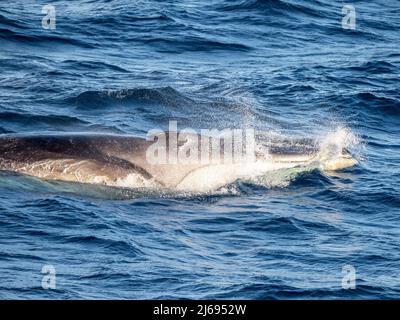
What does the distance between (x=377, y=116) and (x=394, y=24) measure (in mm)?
11244

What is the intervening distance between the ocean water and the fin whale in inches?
10.0

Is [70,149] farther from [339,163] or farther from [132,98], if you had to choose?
[132,98]

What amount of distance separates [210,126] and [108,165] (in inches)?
215

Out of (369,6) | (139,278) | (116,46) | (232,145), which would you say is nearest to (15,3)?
(116,46)

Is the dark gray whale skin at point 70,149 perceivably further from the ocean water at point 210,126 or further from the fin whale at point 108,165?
the ocean water at point 210,126

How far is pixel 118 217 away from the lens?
18.3 m

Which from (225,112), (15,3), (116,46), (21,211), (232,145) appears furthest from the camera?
(15,3)

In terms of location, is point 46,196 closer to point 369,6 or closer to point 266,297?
point 266,297

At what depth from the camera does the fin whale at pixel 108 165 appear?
1962 centimetres

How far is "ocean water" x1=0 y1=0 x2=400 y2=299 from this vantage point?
632 inches

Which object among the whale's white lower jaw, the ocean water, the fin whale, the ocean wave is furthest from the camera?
the ocean wave

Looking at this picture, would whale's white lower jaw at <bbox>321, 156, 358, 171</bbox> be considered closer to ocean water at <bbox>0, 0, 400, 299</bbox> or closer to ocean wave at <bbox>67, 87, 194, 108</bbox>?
ocean water at <bbox>0, 0, 400, 299</bbox>

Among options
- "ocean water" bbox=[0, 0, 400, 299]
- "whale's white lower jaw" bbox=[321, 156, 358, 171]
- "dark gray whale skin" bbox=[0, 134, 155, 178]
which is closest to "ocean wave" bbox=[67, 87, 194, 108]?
"ocean water" bbox=[0, 0, 400, 299]

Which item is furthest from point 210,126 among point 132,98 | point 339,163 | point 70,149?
point 70,149
